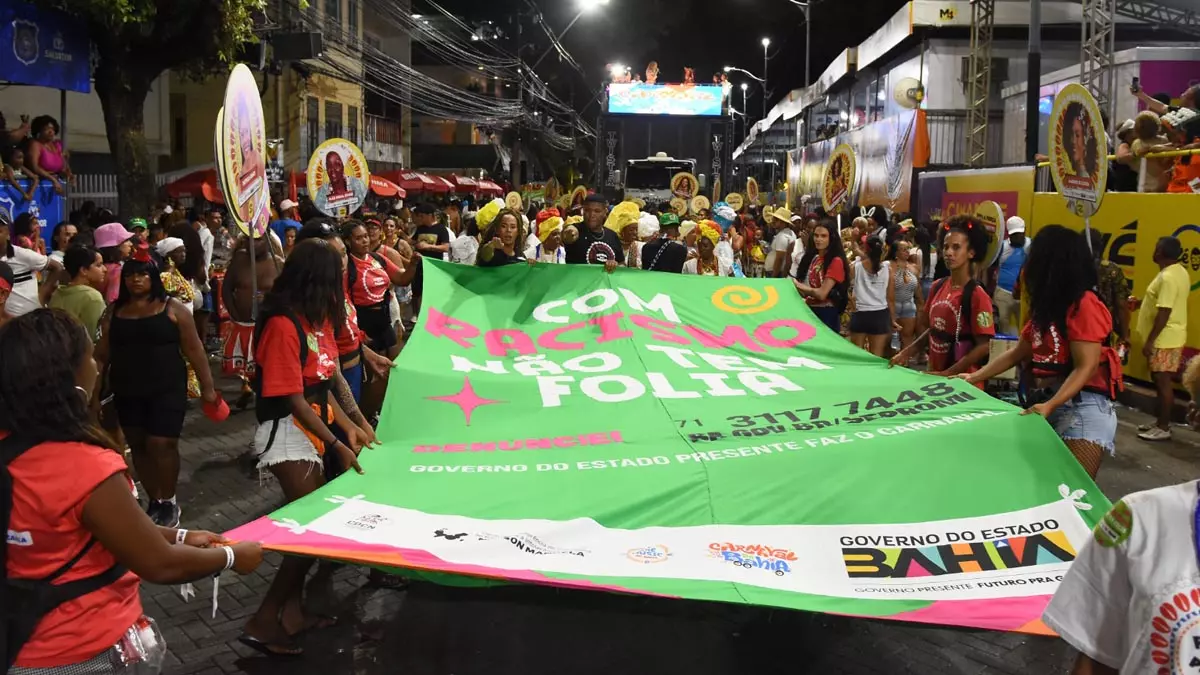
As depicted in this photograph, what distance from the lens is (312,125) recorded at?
34.8m

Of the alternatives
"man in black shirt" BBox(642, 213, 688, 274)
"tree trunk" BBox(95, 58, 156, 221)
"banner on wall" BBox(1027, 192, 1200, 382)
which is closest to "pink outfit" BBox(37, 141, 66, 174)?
"tree trunk" BBox(95, 58, 156, 221)

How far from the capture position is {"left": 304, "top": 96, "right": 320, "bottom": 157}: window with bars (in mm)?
33750

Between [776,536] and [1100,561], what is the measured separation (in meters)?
2.27

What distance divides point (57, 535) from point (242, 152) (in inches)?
182

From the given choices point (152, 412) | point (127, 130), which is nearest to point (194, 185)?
point (127, 130)

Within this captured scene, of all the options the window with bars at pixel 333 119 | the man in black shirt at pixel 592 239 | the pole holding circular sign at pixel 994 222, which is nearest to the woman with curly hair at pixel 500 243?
the man in black shirt at pixel 592 239

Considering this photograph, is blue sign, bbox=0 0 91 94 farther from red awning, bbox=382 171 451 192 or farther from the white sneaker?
red awning, bbox=382 171 451 192

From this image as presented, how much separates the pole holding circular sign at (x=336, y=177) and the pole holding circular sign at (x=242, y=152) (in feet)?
16.7

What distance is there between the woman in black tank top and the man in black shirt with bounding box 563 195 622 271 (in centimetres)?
379

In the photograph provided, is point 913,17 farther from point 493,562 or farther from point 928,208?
point 493,562

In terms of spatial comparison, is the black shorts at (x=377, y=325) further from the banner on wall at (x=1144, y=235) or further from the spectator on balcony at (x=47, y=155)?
the spectator on balcony at (x=47, y=155)

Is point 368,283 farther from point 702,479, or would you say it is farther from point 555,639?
point 702,479

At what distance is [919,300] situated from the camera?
12672 mm

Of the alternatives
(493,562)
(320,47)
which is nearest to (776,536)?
(493,562)
